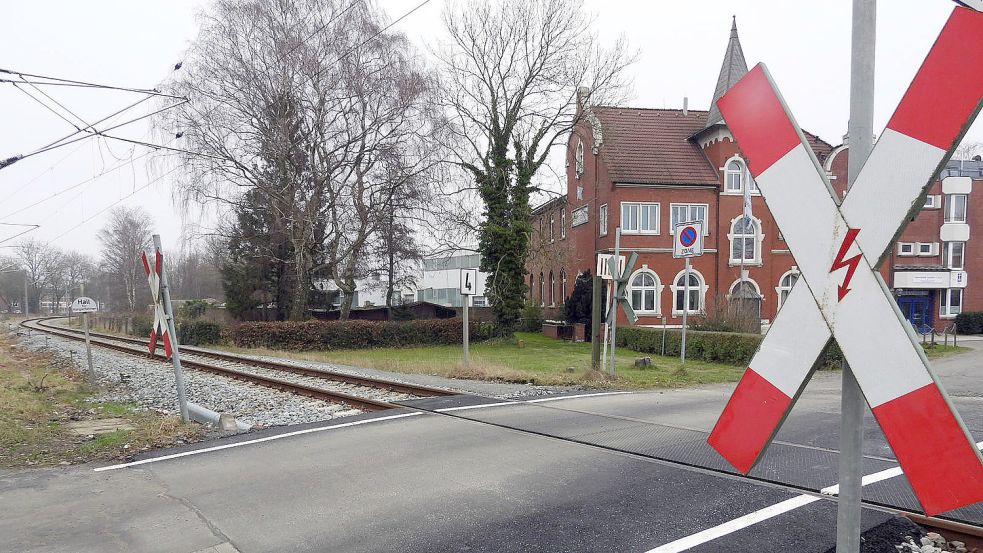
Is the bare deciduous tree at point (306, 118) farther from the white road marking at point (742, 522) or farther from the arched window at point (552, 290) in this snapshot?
the white road marking at point (742, 522)

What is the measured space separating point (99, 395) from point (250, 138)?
16.7 m

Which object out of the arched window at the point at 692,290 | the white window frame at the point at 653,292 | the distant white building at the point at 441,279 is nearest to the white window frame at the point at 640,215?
the white window frame at the point at 653,292

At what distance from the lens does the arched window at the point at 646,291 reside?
114 ft

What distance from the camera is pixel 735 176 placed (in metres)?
36.1

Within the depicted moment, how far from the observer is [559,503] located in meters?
5.41

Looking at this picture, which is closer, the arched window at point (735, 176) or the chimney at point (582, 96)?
the chimney at point (582, 96)

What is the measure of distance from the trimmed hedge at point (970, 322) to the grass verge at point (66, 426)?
41.4 m

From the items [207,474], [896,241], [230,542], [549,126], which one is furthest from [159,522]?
[549,126]

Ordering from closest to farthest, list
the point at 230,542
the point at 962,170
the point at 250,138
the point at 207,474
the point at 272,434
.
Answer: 1. the point at 230,542
2. the point at 207,474
3. the point at 272,434
4. the point at 250,138
5. the point at 962,170

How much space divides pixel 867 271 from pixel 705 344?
2223cm

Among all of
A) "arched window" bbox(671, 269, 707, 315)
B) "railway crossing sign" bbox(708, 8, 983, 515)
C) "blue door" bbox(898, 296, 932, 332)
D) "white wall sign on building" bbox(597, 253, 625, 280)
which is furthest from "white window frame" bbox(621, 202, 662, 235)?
"railway crossing sign" bbox(708, 8, 983, 515)

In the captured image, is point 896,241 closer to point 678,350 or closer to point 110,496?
point 110,496

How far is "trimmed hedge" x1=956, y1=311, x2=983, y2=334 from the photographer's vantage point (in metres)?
36.9

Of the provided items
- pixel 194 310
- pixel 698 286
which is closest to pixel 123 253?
pixel 194 310
